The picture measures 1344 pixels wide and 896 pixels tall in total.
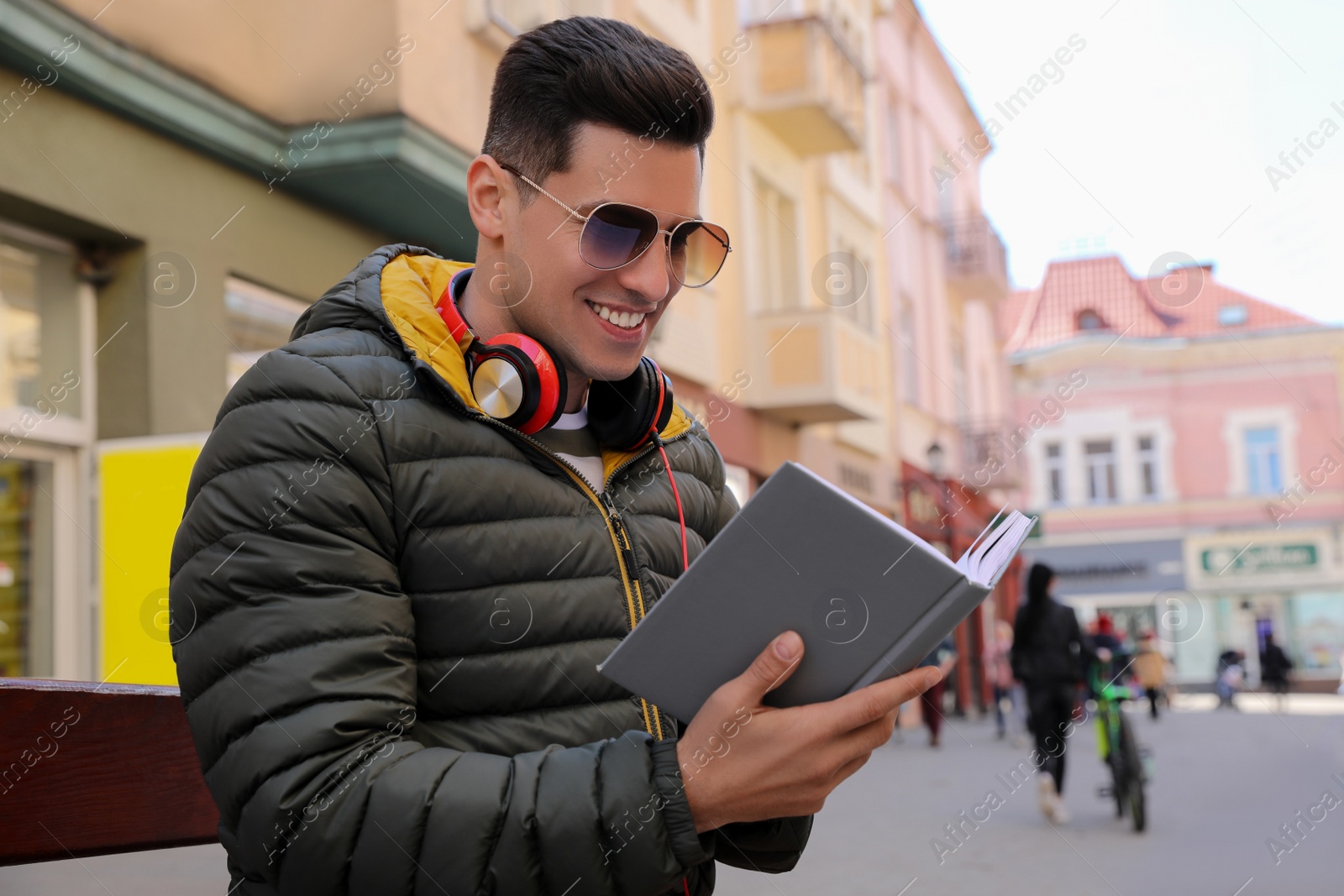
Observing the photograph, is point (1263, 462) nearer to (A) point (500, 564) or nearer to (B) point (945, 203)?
(B) point (945, 203)

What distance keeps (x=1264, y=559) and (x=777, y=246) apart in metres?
26.8

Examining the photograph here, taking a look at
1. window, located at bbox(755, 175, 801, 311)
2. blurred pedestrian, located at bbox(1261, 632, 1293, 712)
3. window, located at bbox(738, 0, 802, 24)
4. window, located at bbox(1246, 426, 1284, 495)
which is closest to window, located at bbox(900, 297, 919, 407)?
window, located at bbox(755, 175, 801, 311)

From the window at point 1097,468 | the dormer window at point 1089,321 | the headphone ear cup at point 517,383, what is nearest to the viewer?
the headphone ear cup at point 517,383

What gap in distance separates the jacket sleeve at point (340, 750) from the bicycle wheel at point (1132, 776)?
8.54 meters

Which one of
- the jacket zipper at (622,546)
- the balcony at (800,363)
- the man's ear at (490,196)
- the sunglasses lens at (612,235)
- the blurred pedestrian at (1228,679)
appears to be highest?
the balcony at (800,363)

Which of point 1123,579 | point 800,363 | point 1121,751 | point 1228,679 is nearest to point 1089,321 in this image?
point 1123,579

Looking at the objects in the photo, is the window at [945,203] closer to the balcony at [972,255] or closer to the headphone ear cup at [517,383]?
the balcony at [972,255]

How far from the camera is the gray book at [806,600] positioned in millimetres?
1471

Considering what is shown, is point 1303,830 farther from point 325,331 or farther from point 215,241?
point 325,331

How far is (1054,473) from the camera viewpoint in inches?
1591

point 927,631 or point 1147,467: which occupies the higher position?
point 1147,467

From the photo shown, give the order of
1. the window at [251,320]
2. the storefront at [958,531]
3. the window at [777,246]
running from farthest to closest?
the storefront at [958,531], the window at [777,246], the window at [251,320]

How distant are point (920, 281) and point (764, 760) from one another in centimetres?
2492

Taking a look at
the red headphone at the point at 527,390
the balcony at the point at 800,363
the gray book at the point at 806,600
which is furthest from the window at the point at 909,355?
the gray book at the point at 806,600
